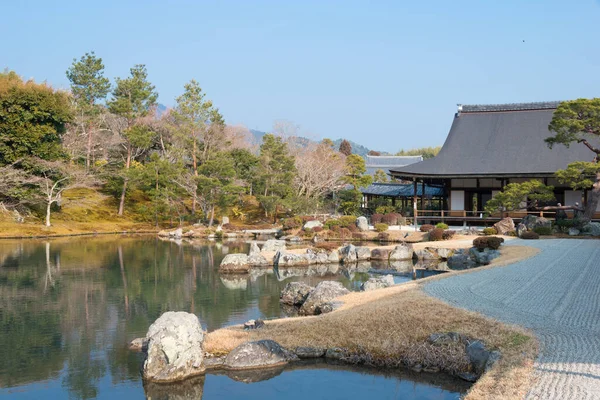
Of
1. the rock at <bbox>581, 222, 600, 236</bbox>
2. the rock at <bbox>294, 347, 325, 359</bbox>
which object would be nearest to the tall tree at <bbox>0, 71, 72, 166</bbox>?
the rock at <bbox>294, 347, 325, 359</bbox>

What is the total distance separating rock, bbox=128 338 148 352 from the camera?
9898 millimetres

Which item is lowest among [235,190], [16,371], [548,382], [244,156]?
[16,371]

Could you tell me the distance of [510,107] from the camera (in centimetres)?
3472

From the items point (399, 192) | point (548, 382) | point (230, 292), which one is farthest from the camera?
point (399, 192)

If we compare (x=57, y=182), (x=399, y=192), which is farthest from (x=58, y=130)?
(x=399, y=192)

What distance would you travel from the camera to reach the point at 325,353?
29.7 ft

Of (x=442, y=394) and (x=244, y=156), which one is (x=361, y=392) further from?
(x=244, y=156)

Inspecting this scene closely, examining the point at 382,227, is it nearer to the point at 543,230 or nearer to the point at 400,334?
the point at 543,230

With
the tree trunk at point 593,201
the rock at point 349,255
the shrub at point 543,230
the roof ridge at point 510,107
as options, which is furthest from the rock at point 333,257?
the roof ridge at point 510,107

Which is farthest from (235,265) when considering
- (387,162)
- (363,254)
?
Answer: (387,162)

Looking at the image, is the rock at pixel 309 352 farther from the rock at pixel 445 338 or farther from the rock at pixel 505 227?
the rock at pixel 505 227

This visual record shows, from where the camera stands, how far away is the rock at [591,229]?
23220mm

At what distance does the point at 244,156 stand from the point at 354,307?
28903 millimetres

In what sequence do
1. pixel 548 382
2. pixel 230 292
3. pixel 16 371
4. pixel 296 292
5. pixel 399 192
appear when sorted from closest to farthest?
pixel 548 382 < pixel 16 371 < pixel 296 292 < pixel 230 292 < pixel 399 192
